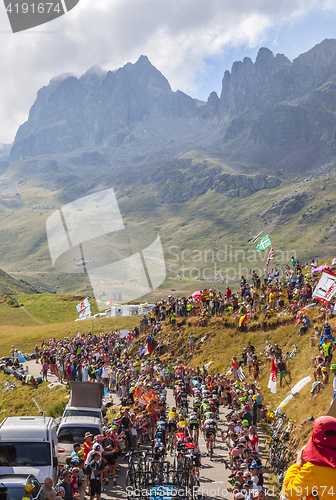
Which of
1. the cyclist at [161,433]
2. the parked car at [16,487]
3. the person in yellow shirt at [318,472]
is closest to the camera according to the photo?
the person in yellow shirt at [318,472]

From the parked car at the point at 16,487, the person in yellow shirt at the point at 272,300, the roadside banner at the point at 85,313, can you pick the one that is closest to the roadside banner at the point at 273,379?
the person in yellow shirt at the point at 272,300

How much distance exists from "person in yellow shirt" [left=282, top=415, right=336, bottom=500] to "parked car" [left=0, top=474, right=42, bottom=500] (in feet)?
21.1

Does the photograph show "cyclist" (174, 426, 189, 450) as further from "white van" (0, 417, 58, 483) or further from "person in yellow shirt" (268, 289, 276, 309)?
"person in yellow shirt" (268, 289, 276, 309)

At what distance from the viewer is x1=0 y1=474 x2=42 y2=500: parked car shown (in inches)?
342

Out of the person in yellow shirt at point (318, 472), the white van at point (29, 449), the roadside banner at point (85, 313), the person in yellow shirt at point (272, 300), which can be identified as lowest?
the roadside banner at point (85, 313)

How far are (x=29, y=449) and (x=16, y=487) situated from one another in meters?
2.74

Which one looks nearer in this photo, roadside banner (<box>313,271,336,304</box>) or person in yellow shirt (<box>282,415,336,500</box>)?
person in yellow shirt (<box>282,415,336,500</box>)

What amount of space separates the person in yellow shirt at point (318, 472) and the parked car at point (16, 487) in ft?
21.1

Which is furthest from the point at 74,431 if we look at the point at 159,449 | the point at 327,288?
the point at 327,288

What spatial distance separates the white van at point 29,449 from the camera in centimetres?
1112

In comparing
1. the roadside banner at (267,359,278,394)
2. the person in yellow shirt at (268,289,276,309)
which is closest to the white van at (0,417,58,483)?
the roadside banner at (267,359,278,394)

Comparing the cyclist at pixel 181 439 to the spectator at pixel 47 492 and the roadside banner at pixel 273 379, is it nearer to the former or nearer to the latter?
the spectator at pixel 47 492

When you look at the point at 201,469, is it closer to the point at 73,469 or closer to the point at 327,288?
the point at 73,469

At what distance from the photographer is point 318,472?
4613 millimetres
